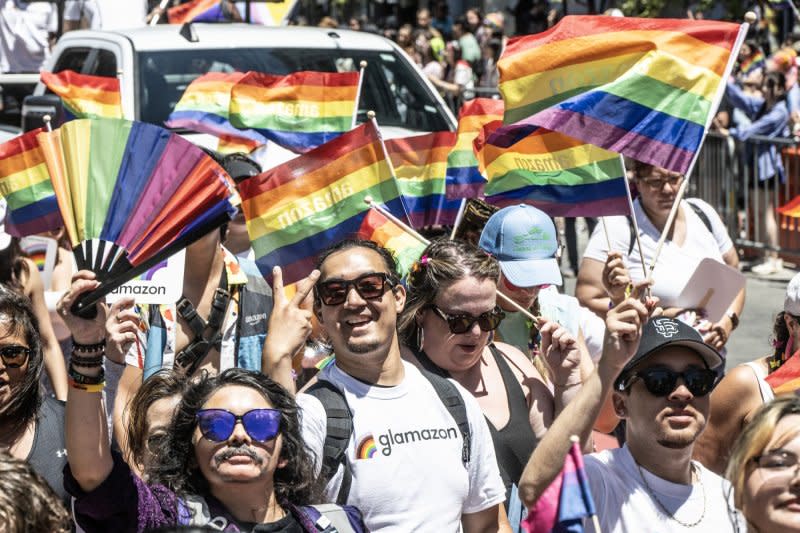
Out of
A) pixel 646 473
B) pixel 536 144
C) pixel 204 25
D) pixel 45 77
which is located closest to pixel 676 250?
pixel 536 144

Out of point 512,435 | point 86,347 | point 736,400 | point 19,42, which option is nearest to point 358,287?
point 512,435

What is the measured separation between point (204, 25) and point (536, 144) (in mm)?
4910

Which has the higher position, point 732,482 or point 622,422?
point 732,482

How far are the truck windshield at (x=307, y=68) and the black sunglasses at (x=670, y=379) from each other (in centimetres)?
591

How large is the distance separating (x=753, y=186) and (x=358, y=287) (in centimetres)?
918

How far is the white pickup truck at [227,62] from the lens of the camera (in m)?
9.54

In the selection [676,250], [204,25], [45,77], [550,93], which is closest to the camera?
[550,93]

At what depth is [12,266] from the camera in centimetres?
622

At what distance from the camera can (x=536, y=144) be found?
6309 millimetres

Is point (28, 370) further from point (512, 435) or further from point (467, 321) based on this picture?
point (512, 435)

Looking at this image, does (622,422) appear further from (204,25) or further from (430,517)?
(204,25)


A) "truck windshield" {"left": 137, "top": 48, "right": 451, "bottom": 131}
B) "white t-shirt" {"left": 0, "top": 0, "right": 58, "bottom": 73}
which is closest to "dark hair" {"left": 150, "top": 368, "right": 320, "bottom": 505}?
"truck windshield" {"left": 137, "top": 48, "right": 451, "bottom": 131}

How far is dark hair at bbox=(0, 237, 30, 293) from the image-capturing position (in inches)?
242

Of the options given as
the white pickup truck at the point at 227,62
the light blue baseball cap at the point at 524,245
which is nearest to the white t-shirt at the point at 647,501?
the light blue baseball cap at the point at 524,245
